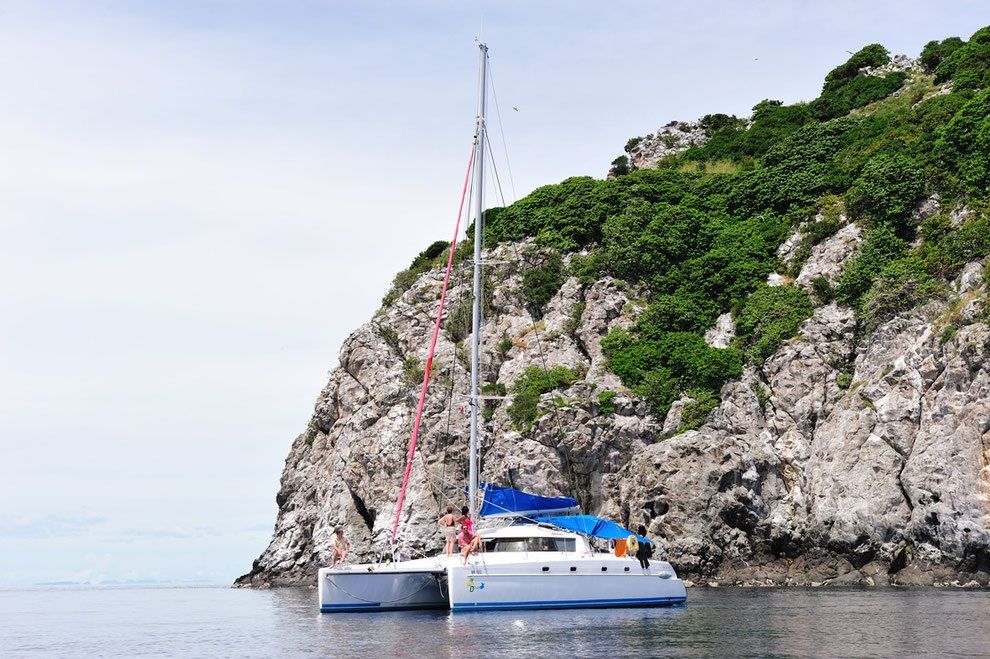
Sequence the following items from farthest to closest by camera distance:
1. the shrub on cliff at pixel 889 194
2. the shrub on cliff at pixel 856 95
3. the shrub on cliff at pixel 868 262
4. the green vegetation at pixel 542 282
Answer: the shrub on cliff at pixel 856 95 → the green vegetation at pixel 542 282 → the shrub on cliff at pixel 889 194 → the shrub on cliff at pixel 868 262

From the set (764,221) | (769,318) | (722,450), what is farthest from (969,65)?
(722,450)

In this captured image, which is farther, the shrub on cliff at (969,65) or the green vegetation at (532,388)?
the shrub on cliff at (969,65)

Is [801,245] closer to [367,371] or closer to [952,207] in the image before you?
[952,207]

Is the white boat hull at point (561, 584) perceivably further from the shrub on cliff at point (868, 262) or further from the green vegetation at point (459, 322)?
the green vegetation at point (459, 322)

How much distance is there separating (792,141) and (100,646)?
5199 cm

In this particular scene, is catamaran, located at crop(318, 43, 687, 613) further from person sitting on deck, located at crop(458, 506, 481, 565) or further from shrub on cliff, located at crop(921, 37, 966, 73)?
shrub on cliff, located at crop(921, 37, 966, 73)

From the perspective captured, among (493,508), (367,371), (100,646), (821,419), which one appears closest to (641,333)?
(821,419)

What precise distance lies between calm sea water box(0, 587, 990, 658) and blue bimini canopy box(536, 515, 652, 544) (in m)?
2.59

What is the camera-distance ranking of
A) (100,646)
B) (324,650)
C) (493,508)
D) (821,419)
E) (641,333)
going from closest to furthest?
(324,650)
(100,646)
(493,508)
(821,419)
(641,333)

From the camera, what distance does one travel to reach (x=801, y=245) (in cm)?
5481

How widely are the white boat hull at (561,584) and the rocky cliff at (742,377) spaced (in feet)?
37.0

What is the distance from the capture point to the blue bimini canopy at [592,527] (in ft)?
108

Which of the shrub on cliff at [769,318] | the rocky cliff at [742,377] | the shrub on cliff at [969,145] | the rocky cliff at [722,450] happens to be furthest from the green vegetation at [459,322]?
the shrub on cliff at [969,145]

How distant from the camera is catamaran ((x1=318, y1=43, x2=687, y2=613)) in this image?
30.0 metres
